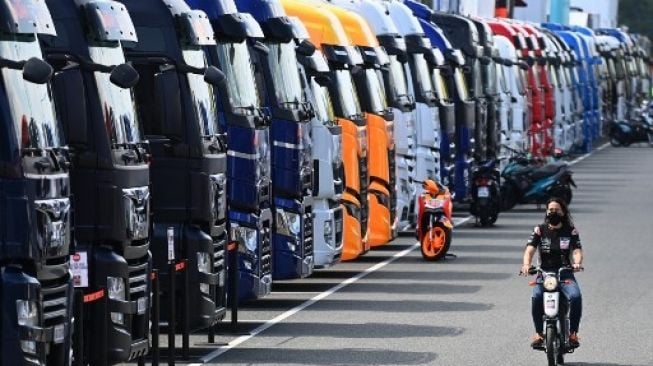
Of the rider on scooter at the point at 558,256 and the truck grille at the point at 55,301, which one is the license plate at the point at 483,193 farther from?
the truck grille at the point at 55,301

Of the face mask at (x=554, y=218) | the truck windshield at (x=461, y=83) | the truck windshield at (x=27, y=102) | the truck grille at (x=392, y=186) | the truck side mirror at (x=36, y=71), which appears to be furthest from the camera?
the truck windshield at (x=461, y=83)

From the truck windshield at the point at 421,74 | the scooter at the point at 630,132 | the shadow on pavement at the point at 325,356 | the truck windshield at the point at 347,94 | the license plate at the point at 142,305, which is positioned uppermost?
the truck windshield at the point at 347,94

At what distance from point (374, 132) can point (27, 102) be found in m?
13.8

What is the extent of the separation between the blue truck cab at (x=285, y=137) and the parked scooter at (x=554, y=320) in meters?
4.24

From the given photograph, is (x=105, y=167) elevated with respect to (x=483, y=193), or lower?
elevated

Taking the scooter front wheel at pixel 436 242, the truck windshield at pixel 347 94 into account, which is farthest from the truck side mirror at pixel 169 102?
the scooter front wheel at pixel 436 242

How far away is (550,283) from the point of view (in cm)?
1727

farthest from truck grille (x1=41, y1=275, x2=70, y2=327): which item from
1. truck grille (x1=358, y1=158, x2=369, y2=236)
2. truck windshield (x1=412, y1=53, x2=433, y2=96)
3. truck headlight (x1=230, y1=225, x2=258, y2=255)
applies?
truck windshield (x1=412, y1=53, x2=433, y2=96)

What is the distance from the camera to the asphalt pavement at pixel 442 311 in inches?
711

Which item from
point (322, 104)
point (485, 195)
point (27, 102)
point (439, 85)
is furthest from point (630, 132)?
point (27, 102)

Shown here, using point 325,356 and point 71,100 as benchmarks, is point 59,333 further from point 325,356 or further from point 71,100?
point 325,356

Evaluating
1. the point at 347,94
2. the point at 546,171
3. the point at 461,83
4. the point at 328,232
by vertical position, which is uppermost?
the point at 347,94

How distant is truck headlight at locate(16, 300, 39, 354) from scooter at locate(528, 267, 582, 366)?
5.16 m

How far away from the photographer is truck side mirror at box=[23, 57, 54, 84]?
12.8 metres
